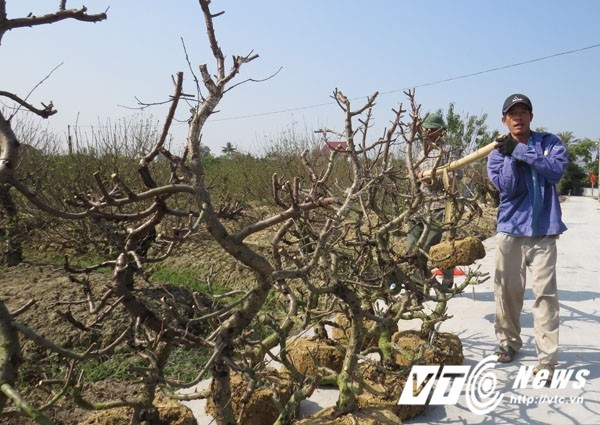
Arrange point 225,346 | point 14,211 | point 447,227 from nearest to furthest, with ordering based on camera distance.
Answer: point 225,346 < point 447,227 < point 14,211

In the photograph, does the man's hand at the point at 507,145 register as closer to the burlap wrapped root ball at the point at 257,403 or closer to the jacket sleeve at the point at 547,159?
the jacket sleeve at the point at 547,159

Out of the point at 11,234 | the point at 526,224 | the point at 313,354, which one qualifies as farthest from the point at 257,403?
the point at 11,234

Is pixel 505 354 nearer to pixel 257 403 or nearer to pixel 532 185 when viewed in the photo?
pixel 532 185

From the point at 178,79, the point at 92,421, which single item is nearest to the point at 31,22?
the point at 178,79

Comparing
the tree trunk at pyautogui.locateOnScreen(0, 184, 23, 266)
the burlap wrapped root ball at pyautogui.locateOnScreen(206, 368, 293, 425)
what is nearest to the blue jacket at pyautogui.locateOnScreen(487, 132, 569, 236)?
the burlap wrapped root ball at pyautogui.locateOnScreen(206, 368, 293, 425)

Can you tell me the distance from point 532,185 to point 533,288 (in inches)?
27.2

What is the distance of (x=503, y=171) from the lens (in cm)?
361

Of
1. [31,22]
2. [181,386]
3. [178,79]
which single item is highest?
[31,22]

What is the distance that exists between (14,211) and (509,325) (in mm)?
5842

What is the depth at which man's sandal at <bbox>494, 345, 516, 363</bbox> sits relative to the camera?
362 centimetres

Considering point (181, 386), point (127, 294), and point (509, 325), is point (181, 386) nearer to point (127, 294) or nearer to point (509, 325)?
point (127, 294)

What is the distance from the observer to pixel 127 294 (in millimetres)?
1702

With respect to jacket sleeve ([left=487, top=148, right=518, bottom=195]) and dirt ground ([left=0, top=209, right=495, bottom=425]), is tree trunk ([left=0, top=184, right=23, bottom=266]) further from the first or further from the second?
jacket sleeve ([left=487, top=148, right=518, bottom=195])

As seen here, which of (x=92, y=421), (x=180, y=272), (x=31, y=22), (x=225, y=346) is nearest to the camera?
(x=31, y=22)
